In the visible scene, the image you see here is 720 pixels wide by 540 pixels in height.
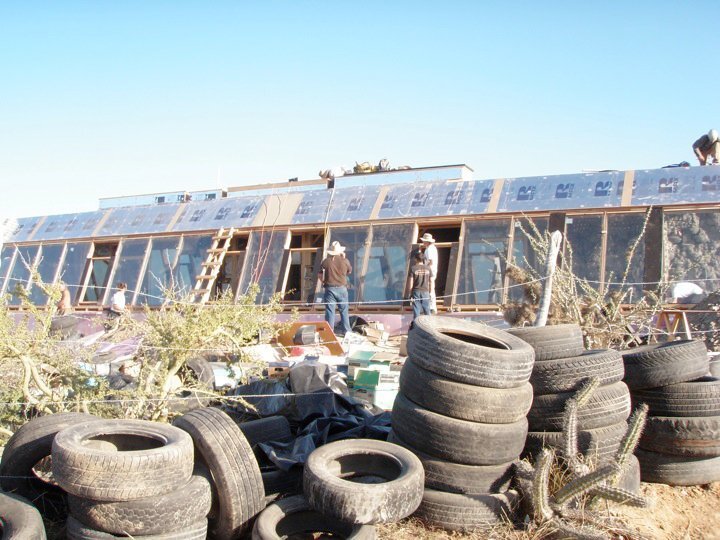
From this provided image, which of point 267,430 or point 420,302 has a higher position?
point 420,302

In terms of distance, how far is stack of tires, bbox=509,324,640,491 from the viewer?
17.4 ft

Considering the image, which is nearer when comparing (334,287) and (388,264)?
(334,287)

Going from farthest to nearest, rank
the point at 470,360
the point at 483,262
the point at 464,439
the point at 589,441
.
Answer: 1. the point at 483,262
2. the point at 589,441
3. the point at 470,360
4. the point at 464,439

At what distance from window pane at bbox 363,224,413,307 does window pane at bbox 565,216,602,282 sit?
317cm

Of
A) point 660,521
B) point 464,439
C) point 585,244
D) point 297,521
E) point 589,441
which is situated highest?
point 585,244

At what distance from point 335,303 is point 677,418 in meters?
7.49

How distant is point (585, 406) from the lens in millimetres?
5379

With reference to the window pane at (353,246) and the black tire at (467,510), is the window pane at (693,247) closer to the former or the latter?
the window pane at (353,246)

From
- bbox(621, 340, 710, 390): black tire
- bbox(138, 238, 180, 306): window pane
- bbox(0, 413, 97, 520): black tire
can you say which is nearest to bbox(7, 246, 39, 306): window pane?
bbox(138, 238, 180, 306): window pane

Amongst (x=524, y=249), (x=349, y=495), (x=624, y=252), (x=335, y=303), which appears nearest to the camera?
(x=349, y=495)

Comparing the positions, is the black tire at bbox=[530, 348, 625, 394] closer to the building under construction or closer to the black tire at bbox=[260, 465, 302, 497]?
the black tire at bbox=[260, 465, 302, 497]

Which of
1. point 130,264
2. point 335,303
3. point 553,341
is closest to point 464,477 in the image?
point 553,341

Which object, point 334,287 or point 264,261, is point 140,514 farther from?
point 264,261

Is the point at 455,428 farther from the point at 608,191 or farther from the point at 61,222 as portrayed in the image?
the point at 61,222
